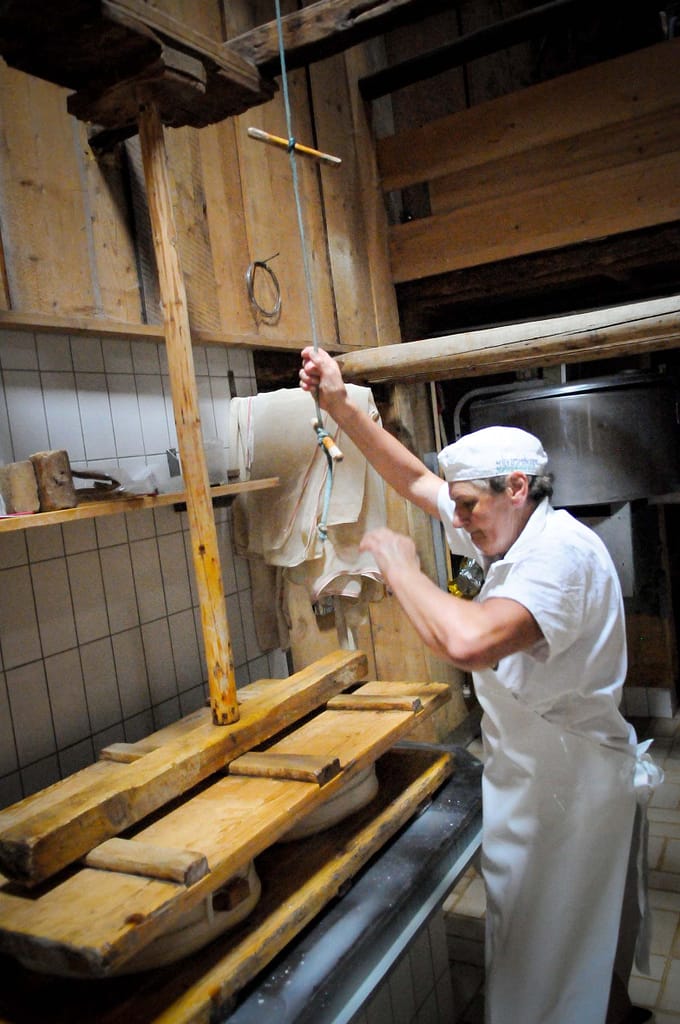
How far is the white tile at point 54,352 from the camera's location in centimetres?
236

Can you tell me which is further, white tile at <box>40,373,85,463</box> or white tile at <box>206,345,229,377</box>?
white tile at <box>206,345,229,377</box>

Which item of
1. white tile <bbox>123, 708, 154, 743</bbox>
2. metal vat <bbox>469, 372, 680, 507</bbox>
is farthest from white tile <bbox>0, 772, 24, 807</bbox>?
metal vat <bbox>469, 372, 680, 507</bbox>

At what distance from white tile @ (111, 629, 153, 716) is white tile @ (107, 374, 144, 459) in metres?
0.65

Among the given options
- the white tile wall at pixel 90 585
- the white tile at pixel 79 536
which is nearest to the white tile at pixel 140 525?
the white tile wall at pixel 90 585

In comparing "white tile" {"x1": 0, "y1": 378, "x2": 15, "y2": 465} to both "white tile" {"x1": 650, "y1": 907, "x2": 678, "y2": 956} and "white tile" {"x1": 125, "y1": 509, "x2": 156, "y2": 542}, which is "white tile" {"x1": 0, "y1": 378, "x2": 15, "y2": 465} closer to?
"white tile" {"x1": 125, "y1": 509, "x2": 156, "y2": 542}

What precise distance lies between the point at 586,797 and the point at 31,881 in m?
1.52

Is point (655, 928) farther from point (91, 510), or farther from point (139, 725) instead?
point (91, 510)

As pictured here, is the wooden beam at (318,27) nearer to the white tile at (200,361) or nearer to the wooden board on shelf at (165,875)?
the white tile at (200,361)

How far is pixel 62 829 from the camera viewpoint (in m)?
1.55

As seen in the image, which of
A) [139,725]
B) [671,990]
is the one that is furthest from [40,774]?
[671,990]

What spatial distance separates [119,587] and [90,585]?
0.40 feet

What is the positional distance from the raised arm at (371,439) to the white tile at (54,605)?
1.00m

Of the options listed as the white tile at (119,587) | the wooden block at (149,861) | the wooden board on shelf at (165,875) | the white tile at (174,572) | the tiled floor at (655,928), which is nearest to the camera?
the wooden board on shelf at (165,875)

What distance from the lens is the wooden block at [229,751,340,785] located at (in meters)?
1.87
